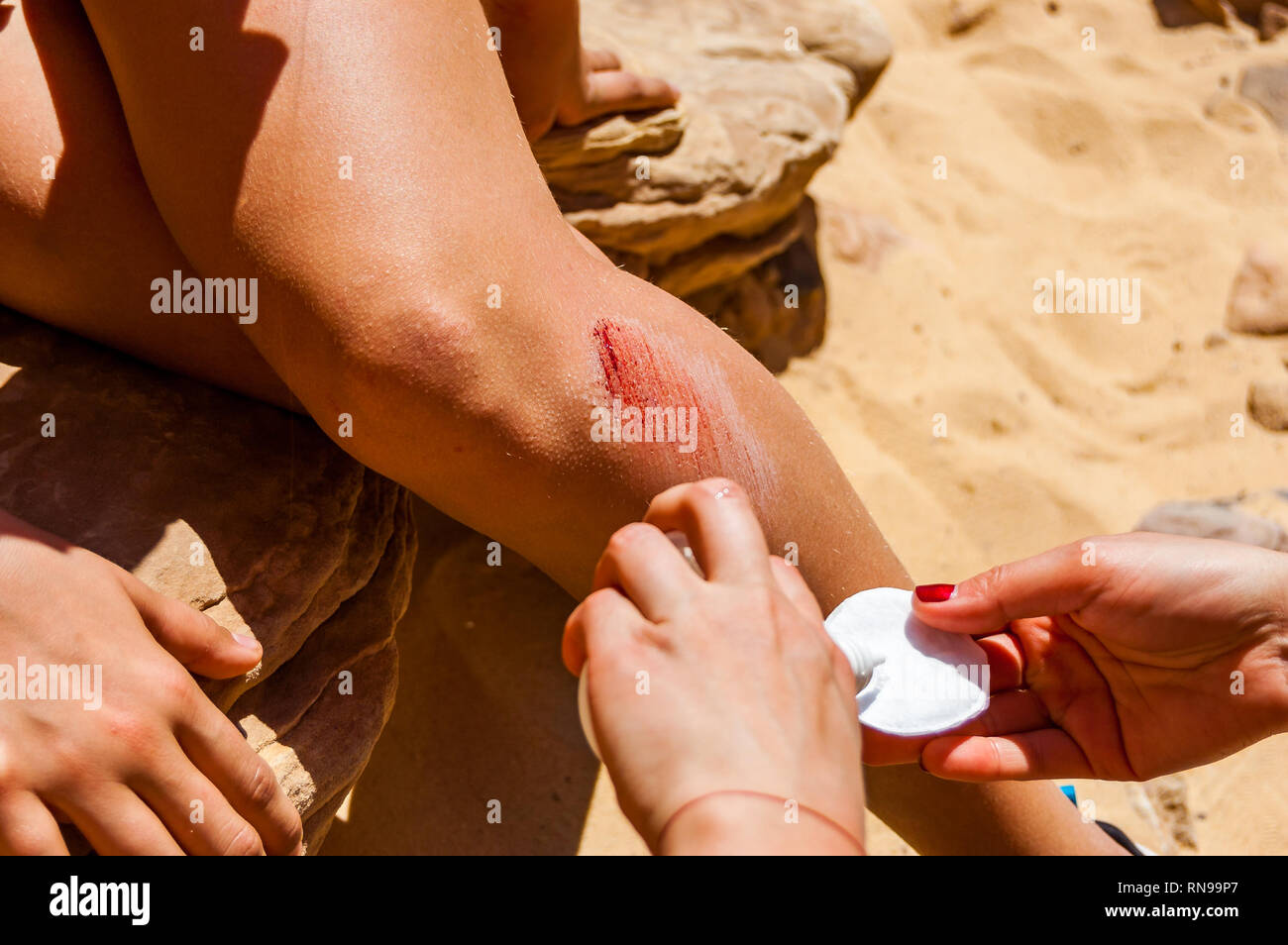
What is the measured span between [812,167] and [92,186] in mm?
1601

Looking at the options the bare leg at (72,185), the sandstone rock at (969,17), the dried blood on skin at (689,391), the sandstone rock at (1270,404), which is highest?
the sandstone rock at (969,17)

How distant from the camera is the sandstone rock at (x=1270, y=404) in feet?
8.36

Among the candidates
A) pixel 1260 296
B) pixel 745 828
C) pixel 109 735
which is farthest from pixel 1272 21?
pixel 109 735

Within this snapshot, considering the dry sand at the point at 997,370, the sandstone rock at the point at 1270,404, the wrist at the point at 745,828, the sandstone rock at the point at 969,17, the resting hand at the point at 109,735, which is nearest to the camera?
the wrist at the point at 745,828

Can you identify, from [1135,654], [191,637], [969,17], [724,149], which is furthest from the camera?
[969,17]

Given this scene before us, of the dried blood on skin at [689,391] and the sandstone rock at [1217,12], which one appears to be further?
the sandstone rock at [1217,12]

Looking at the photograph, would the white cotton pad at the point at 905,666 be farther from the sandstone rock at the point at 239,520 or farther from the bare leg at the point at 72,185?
the bare leg at the point at 72,185

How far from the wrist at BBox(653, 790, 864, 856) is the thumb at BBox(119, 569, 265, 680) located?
0.66 meters

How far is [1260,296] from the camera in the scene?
2.77 metres

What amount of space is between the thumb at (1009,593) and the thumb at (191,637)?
80cm

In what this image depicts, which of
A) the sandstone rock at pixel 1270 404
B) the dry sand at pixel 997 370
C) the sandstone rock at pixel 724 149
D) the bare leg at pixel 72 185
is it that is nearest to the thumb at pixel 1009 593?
the dry sand at pixel 997 370

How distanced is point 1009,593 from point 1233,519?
4.01 ft

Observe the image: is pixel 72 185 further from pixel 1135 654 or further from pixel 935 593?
pixel 1135 654
